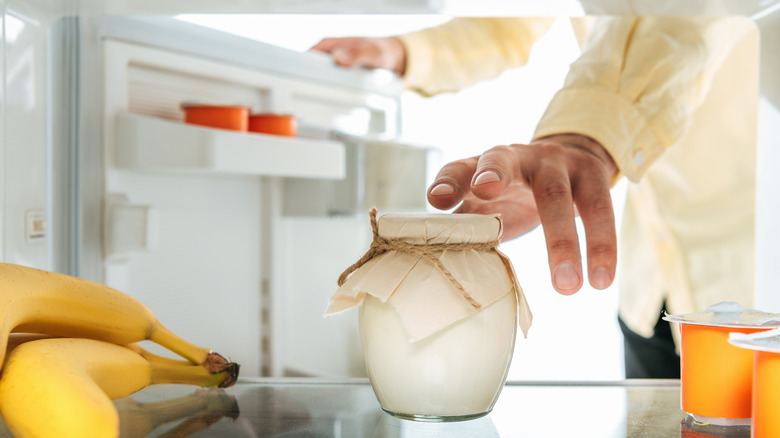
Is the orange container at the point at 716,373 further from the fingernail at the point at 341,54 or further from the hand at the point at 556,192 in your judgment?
the fingernail at the point at 341,54

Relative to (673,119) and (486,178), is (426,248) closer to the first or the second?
(486,178)

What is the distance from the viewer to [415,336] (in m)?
0.36

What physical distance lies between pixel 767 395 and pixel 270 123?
3.16ft

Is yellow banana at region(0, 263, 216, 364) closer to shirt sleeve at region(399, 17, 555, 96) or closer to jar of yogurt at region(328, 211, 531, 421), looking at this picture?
jar of yogurt at region(328, 211, 531, 421)

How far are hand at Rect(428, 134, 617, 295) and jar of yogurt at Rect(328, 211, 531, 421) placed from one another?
0.09 feet

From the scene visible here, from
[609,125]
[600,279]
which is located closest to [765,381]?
[600,279]

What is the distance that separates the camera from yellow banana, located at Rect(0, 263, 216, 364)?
0.40 m

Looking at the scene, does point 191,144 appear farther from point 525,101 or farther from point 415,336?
point 525,101

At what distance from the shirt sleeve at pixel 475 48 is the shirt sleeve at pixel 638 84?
47 cm

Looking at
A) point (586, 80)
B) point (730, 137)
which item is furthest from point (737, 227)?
point (586, 80)

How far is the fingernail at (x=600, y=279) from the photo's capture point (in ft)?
1.33

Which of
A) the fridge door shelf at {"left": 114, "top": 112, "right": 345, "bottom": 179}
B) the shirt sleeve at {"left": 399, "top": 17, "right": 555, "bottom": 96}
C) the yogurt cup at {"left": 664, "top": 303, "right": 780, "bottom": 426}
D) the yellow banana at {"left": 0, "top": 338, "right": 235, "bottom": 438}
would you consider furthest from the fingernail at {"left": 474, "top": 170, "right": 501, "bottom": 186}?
the shirt sleeve at {"left": 399, "top": 17, "right": 555, "bottom": 96}

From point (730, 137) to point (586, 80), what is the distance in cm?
58

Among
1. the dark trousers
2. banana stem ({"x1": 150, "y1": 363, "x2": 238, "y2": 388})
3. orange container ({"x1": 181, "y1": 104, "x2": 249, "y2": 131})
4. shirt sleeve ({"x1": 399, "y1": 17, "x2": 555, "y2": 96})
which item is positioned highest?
shirt sleeve ({"x1": 399, "y1": 17, "x2": 555, "y2": 96})
